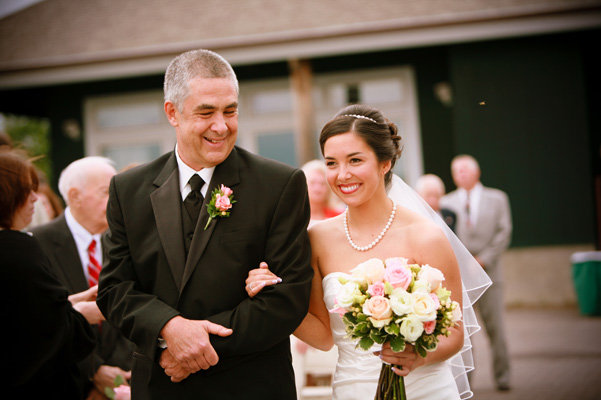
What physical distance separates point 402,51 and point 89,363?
11.1 m

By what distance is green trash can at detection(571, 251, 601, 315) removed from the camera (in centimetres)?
1098

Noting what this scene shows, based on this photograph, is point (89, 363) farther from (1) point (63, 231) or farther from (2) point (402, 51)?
(2) point (402, 51)

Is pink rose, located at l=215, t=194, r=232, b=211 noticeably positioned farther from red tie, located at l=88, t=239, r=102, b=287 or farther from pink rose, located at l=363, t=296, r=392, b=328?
red tie, located at l=88, t=239, r=102, b=287

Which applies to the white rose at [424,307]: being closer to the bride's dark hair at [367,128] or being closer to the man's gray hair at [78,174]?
the bride's dark hair at [367,128]

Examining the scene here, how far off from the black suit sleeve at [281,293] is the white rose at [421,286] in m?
0.52

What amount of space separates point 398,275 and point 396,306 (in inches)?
6.1

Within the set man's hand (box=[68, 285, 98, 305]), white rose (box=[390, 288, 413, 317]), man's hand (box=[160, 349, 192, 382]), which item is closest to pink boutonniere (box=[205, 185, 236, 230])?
man's hand (box=[160, 349, 192, 382])

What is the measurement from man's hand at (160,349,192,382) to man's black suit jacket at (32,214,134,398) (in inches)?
50.1

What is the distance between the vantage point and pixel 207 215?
115 inches

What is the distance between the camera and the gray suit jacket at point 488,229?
25.3 feet

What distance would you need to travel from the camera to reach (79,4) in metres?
17.3

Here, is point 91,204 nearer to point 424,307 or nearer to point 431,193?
point 424,307

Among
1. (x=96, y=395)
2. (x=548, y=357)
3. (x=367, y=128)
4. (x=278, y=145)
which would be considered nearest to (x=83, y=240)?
(x=96, y=395)

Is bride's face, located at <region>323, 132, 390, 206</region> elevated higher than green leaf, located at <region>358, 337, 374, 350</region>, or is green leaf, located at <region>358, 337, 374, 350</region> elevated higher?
bride's face, located at <region>323, 132, 390, 206</region>
